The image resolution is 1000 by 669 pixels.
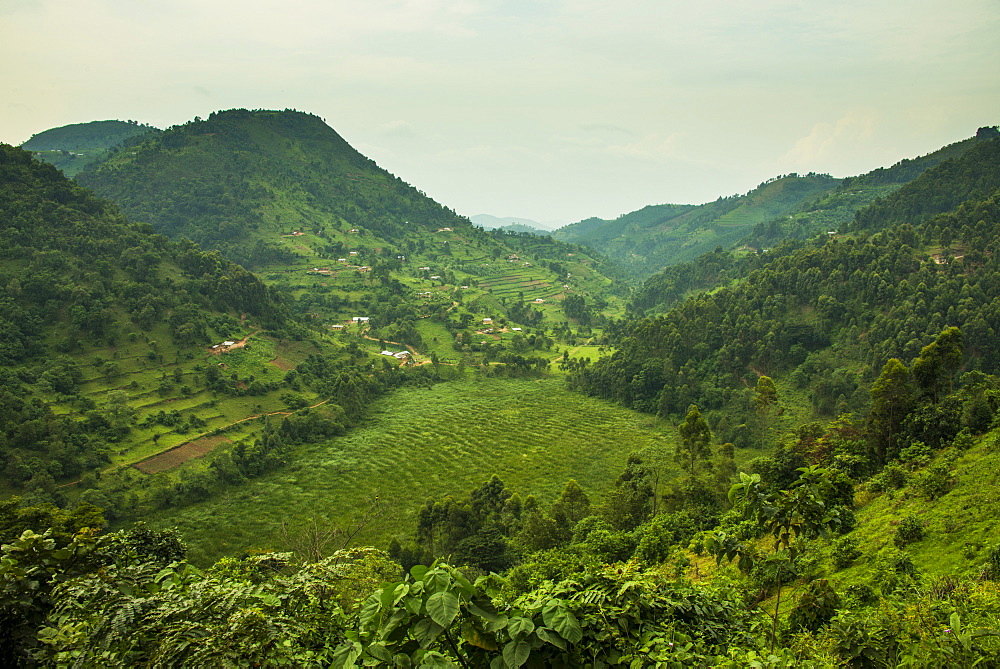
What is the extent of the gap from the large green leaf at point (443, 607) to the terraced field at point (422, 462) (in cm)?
2697

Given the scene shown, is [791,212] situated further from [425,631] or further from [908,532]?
[425,631]

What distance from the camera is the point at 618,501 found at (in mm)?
26188

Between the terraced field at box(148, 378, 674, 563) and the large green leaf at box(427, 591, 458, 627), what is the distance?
1062 inches

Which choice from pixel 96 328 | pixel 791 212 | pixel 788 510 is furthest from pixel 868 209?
pixel 96 328

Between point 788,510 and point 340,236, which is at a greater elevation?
point 340,236

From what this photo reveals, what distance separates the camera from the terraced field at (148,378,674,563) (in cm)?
3045

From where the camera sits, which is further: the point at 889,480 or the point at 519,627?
the point at 889,480

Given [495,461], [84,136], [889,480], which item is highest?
[84,136]

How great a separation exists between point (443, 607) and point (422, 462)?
37.7m

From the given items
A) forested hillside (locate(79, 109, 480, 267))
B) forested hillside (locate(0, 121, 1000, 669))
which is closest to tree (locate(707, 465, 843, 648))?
forested hillside (locate(0, 121, 1000, 669))

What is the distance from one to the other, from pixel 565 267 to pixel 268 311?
88821 mm

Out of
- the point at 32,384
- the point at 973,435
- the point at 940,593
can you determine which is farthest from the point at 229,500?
the point at 973,435

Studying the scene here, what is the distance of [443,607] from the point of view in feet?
10.9

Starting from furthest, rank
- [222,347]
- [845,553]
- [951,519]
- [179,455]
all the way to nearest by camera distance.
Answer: [222,347] < [179,455] < [845,553] < [951,519]
